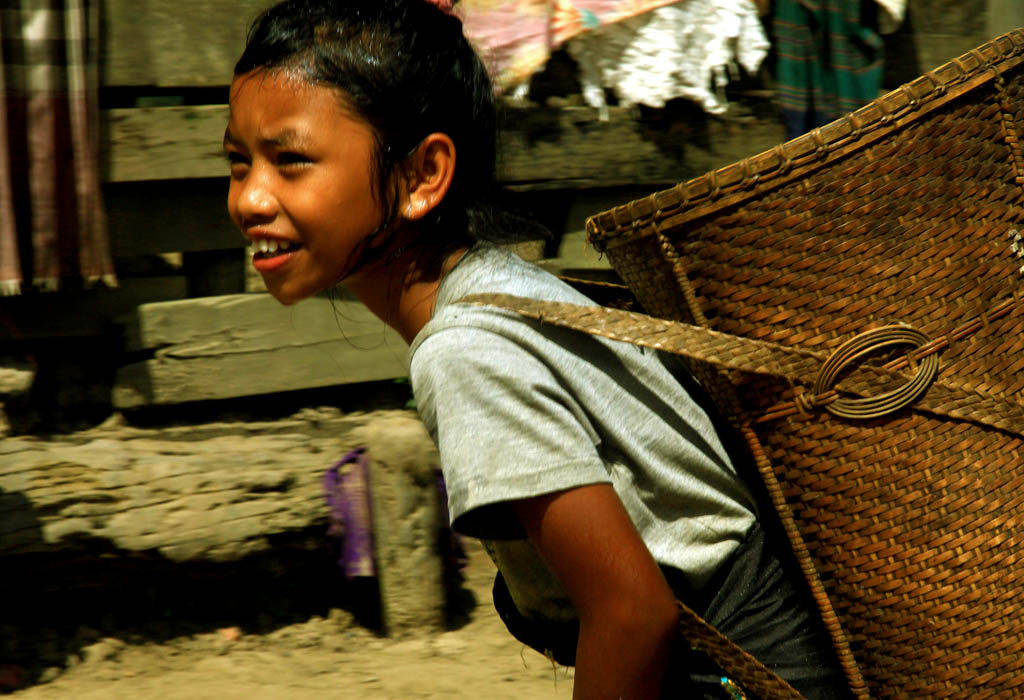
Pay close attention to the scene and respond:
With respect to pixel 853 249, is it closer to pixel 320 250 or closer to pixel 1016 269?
pixel 1016 269

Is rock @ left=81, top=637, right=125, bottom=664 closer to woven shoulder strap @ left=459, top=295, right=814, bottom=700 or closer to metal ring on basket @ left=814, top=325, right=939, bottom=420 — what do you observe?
woven shoulder strap @ left=459, top=295, right=814, bottom=700

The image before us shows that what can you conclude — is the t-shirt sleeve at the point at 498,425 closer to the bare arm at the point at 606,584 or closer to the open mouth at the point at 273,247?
the bare arm at the point at 606,584

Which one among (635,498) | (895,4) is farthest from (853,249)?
(895,4)

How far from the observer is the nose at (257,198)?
147 cm

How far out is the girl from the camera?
4.03 ft

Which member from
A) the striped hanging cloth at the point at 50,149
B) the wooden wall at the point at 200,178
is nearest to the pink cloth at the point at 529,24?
the wooden wall at the point at 200,178

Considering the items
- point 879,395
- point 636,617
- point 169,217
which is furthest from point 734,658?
point 169,217

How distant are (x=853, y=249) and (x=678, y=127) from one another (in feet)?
10.2

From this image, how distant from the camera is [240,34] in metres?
3.64

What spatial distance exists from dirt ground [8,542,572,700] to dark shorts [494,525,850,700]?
183 centimetres

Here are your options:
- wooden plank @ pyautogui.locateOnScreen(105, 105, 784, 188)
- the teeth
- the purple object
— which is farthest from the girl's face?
wooden plank @ pyautogui.locateOnScreen(105, 105, 784, 188)

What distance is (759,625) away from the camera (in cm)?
139

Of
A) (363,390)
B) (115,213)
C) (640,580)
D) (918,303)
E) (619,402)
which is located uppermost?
(918,303)

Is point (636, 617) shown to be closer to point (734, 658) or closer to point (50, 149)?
point (734, 658)
